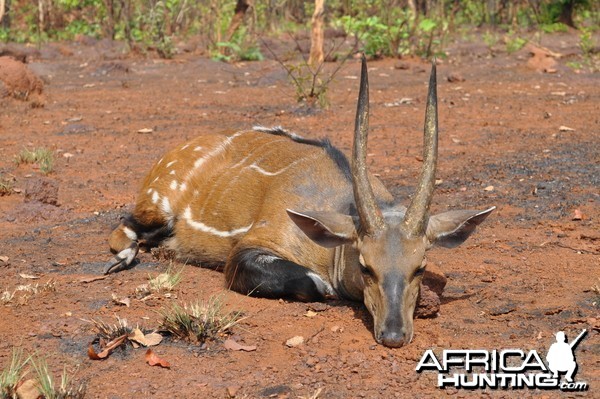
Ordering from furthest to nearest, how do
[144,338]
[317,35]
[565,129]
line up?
[317,35], [565,129], [144,338]

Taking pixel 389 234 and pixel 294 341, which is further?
pixel 389 234

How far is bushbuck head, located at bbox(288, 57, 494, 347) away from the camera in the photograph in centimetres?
446

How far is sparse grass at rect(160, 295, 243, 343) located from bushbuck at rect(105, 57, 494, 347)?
2.20 feet

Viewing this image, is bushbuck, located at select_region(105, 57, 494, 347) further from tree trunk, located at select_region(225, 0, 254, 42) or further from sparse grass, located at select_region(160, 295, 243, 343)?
tree trunk, located at select_region(225, 0, 254, 42)

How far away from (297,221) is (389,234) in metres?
0.55

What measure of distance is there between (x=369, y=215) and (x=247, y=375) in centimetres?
112

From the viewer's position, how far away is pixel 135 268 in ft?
19.8

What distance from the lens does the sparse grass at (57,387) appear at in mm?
3746

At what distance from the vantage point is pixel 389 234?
15.3 feet

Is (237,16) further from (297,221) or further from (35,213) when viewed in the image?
(297,221)

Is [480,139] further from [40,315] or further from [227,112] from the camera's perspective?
[40,315]

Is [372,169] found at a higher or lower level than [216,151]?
lower

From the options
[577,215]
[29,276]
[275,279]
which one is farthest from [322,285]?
[577,215]

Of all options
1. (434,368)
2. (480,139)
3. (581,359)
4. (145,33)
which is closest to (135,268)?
(434,368)
